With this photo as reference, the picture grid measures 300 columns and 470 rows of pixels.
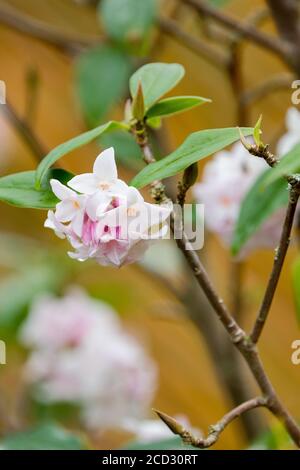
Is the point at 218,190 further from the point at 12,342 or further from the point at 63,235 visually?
the point at 12,342

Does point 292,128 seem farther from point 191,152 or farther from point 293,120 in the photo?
point 191,152

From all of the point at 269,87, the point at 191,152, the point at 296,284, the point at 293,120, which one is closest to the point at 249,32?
the point at 269,87

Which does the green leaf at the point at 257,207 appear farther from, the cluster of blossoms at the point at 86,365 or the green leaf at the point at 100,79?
the cluster of blossoms at the point at 86,365

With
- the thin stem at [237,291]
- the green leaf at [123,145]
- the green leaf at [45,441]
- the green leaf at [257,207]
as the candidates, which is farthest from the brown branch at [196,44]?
the green leaf at [45,441]

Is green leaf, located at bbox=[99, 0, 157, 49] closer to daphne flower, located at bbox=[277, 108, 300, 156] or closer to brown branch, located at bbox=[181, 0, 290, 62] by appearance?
brown branch, located at bbox=[181, 0, 290, 62]

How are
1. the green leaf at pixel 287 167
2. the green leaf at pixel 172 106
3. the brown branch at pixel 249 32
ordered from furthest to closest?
the brown branch at pixel 249 32
the green leaf at pixel 172 106
the green leaf at pixel 287 167
